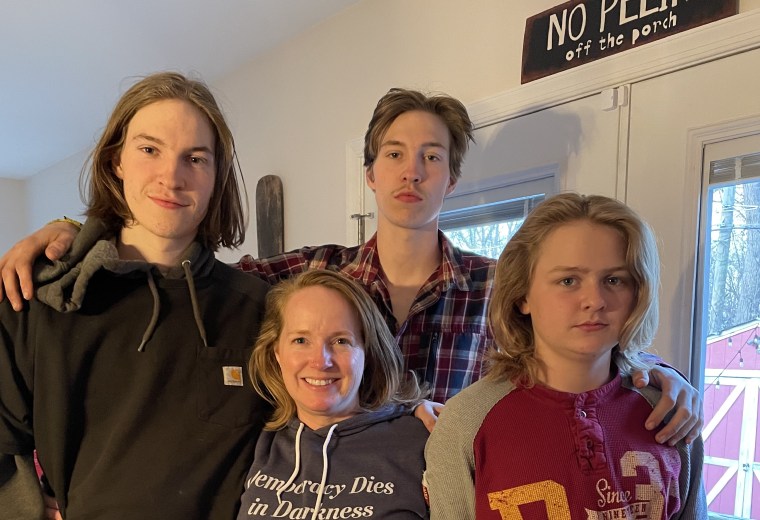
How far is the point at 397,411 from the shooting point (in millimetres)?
1256

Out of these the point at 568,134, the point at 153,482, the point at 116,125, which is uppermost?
the point at 568,134

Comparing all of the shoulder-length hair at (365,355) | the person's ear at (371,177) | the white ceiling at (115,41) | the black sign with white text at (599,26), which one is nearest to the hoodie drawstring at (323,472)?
the shoulder-length hair at (365,355)

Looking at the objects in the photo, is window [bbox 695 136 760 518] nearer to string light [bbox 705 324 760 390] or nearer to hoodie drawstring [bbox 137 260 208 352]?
string light [bbox 705 324 760 390]

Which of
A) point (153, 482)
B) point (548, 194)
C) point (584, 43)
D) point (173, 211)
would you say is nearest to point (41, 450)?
point (153, 482)

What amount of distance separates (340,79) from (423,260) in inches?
55.4

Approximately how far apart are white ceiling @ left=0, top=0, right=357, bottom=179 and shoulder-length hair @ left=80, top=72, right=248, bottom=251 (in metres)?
1.10

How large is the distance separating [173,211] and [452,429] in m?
0.70

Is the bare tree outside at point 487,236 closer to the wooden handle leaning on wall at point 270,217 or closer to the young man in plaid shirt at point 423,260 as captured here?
the young man in plaid shirt at point 423,260

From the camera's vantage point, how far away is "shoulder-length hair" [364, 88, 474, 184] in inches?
59.7

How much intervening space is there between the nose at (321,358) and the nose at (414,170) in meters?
0.50

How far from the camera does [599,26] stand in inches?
66.2

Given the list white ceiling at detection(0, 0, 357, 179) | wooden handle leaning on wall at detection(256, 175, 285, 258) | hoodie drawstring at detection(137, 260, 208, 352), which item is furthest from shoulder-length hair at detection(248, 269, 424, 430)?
wooden handle leaning on wall at detection(256, 175, 285, 258)

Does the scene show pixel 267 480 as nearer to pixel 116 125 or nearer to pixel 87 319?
pixel 87 319

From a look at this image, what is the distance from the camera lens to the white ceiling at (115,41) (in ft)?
8.59
